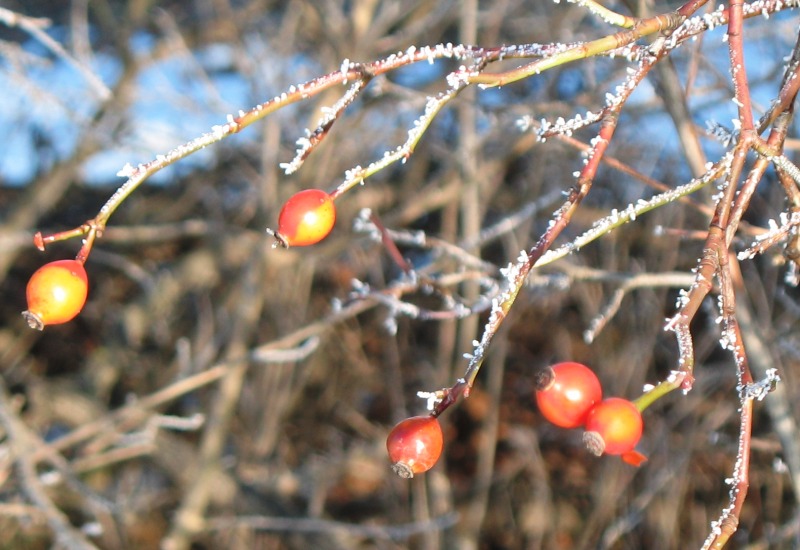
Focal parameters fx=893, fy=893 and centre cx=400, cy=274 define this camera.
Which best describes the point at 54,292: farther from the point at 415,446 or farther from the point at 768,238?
the point at 768,238

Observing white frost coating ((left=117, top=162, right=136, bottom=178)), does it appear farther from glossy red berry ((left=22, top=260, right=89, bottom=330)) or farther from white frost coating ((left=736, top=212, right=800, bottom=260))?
white frost coating ((left=736, top=212, right=800, bottom=260))

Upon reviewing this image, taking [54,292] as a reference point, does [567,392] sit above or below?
below

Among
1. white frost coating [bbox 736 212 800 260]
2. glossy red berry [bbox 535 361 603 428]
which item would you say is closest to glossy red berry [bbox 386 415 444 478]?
glossy red berry [bbox 535 361 603 428]

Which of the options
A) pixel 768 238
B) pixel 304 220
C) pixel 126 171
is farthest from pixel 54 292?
pixel 768 238

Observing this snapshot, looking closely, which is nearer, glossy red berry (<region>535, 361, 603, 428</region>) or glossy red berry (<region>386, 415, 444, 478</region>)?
glossy red berry (<region>386, 415, 444, 478</region>)

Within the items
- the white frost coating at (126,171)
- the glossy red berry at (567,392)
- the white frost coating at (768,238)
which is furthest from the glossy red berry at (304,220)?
the white frost coating at (768,238)
